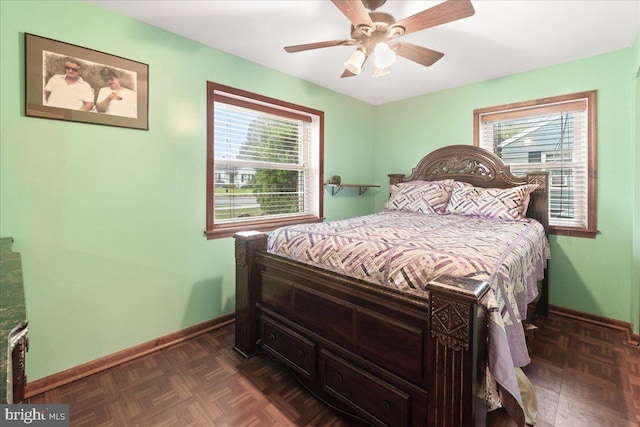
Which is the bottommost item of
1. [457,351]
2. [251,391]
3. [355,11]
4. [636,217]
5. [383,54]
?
[251,391]

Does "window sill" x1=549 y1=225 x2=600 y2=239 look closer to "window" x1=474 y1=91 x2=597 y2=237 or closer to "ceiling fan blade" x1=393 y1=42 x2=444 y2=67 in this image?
"window" x1=474 y1=91 x2=597 y2=237

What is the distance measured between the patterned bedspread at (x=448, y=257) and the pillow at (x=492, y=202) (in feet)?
0.98

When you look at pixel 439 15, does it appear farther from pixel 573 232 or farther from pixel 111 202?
pixel 573 232

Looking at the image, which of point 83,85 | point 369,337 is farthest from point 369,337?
point 83,85

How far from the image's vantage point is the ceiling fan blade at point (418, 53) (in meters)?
1.94

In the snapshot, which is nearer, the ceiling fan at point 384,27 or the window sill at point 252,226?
the ceiling fan at point 384,27

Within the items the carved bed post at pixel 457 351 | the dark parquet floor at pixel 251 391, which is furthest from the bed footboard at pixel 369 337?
the dark parquet floor at pixel 251 391

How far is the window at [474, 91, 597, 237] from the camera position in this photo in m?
2.67

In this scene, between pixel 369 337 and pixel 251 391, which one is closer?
pixel 369 337

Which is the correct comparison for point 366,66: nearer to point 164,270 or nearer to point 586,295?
point 164,270

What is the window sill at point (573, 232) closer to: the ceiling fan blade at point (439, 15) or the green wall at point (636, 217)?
the green wall at point (636, 217)

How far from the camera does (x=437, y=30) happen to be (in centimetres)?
220

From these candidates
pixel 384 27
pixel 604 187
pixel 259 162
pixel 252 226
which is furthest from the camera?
pixel 259 162

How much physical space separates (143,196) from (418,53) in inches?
86.4
